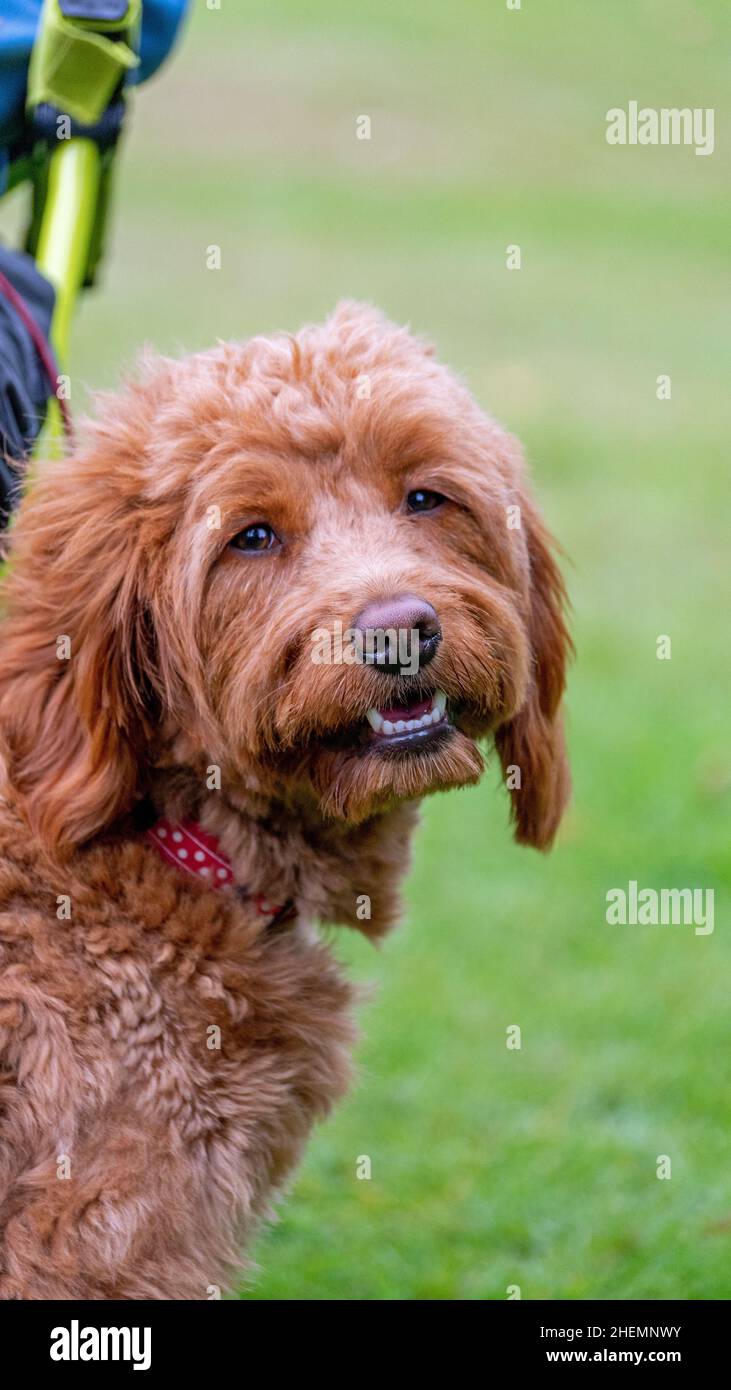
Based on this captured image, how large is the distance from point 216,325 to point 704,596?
601 cm

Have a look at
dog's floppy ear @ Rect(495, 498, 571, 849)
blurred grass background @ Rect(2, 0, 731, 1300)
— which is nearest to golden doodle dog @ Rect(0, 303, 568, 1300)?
dog's floppy ear @ Rect(495, 498, 571, 849)

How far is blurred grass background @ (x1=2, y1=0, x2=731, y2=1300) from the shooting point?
462 centimetres

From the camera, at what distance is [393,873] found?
3.44m

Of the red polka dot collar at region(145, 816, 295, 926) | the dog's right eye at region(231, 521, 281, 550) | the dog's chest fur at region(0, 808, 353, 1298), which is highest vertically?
the dog's right eye at region(231, 521, 281, 550)

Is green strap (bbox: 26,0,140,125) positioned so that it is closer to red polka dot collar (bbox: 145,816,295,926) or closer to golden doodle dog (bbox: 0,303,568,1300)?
golden doodle dog (bbox: 0,303,568,1300)

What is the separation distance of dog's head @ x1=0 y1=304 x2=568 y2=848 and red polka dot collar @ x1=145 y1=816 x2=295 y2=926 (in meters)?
0.12

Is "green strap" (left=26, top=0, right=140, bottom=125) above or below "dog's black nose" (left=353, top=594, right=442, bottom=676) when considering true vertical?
above

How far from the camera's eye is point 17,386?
355cm

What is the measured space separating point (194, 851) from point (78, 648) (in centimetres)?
46

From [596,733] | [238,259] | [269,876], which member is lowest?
[269,876]

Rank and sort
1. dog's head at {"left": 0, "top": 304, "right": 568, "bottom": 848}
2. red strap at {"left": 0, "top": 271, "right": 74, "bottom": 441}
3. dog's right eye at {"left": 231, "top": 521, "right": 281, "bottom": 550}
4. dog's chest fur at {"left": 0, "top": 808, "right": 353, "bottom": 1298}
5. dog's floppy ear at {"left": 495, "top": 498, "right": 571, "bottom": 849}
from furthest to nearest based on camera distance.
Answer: red strap at {"left": 0, "top": 271, "right": 74, "bottom": 441}
dog's floppy ear at {"left": 495, "top": 498, "right": 571, "bottom": 849}
dog's right eye at {"left": 231, "top": 521, "right": 281, "bottom": 550}
dog's head at {"left": 0, "top": 304, "right": 568, "bottom": 848}
dog's chest fur at {"left": 0, "top": 808, "right": 353, "bottom": 1298}

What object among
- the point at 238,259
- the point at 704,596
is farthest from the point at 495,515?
the point at 238,259

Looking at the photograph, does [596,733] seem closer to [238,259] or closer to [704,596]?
[704,596]

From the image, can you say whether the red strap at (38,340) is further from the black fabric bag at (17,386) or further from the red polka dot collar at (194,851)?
the red polka dot collar at (194,851)
